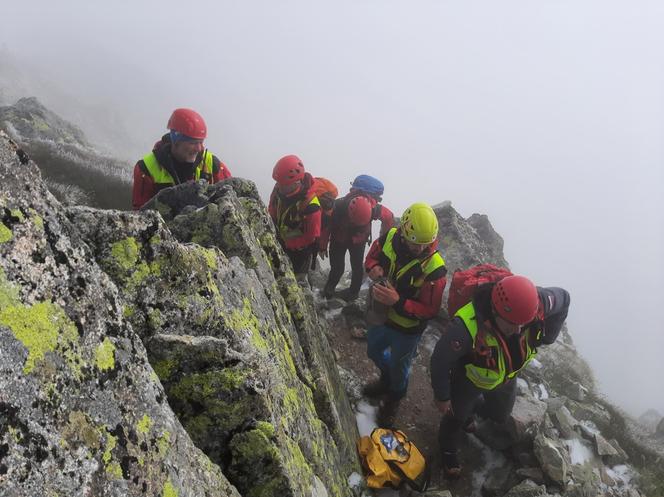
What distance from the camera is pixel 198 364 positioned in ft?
11.3

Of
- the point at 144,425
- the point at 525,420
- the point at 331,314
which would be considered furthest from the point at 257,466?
the point at 331,314

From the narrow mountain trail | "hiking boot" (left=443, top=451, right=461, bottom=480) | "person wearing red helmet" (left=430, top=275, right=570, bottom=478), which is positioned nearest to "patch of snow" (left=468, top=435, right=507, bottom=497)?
the narrow mountain trail

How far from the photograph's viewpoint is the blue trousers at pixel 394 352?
7941mm

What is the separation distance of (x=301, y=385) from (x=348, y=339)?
6.36m

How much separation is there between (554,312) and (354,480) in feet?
14.1

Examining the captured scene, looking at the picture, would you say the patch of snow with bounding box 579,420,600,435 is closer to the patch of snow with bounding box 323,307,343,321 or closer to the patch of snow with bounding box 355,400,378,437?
the patch of snow with bounding box 355,400,378,437

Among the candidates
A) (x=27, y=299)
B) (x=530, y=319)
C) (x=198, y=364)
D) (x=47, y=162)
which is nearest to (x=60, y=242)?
(x=27, y=299)

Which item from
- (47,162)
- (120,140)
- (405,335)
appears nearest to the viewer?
(405,335)

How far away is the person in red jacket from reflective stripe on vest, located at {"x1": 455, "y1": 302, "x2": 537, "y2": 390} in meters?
4.14

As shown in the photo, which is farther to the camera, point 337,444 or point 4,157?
point 337,444

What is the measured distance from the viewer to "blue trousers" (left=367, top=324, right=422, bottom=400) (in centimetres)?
794

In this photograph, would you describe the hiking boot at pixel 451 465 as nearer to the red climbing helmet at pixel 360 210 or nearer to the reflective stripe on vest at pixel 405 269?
the reflective stripe on vest at pixel 405 269

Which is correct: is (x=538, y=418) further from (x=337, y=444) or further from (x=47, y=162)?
(x=47, y=162)

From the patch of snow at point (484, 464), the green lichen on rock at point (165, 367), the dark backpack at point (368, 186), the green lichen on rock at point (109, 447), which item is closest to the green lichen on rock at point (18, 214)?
the green lichen on rock at point (109, 447)
